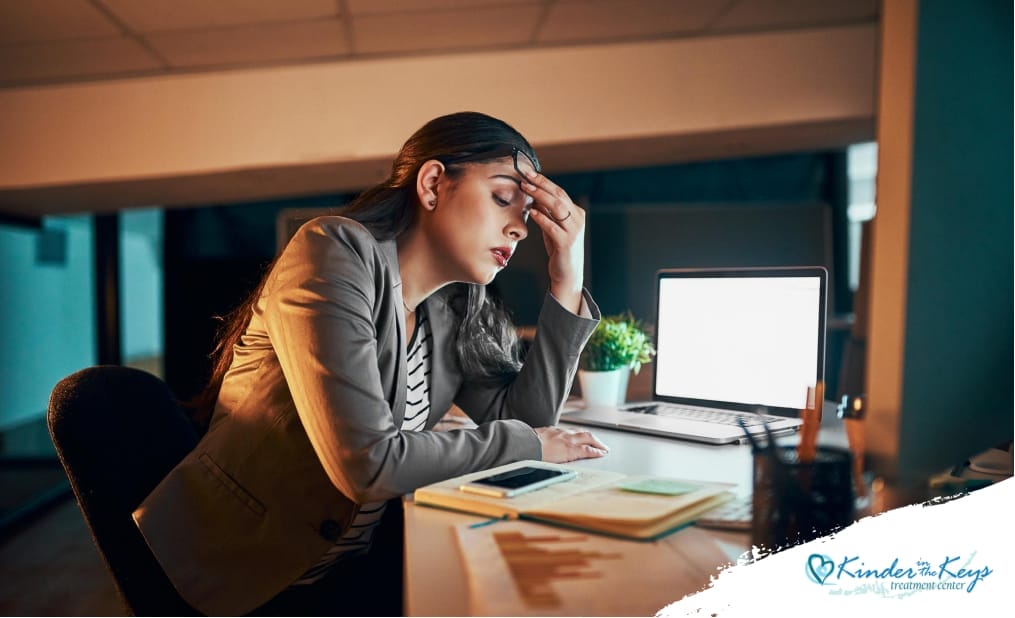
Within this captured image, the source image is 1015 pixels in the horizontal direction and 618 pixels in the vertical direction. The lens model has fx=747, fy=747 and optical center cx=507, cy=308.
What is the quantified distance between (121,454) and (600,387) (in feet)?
2.69

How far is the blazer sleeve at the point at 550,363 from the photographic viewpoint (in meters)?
1.17

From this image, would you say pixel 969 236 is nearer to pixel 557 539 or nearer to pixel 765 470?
pixel 765 470

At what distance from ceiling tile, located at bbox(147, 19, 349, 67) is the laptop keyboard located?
0.98 meters

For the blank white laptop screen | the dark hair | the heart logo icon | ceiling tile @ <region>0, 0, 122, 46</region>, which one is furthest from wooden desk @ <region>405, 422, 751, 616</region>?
ceiling tile @ <region>0, 0, 122, 46</region>

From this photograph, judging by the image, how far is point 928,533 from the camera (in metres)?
0.88

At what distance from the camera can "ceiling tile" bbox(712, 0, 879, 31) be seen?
4.27 feet

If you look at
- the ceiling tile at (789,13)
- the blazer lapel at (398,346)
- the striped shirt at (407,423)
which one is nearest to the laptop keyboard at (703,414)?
the striped shirt at (407,423)

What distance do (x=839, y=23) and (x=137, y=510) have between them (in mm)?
1348

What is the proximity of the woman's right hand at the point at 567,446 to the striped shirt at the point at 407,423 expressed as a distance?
0.73 ft

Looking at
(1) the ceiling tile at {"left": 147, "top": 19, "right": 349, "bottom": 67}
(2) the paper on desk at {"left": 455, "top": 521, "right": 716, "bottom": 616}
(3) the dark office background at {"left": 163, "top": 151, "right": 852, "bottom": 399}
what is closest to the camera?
(2) the paper on desk at {"left": 455, "top": 521, "right": 716, "bottom": 616}

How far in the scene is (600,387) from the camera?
4.65ft

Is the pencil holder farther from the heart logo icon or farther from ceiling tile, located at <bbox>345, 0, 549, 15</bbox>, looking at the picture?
ceiling tile, located at <bbox>345, 0, 549, 15</bbox>

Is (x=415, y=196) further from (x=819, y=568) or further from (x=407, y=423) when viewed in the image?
(x=819, y=568)

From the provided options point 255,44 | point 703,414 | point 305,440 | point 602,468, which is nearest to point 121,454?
point 305,440
